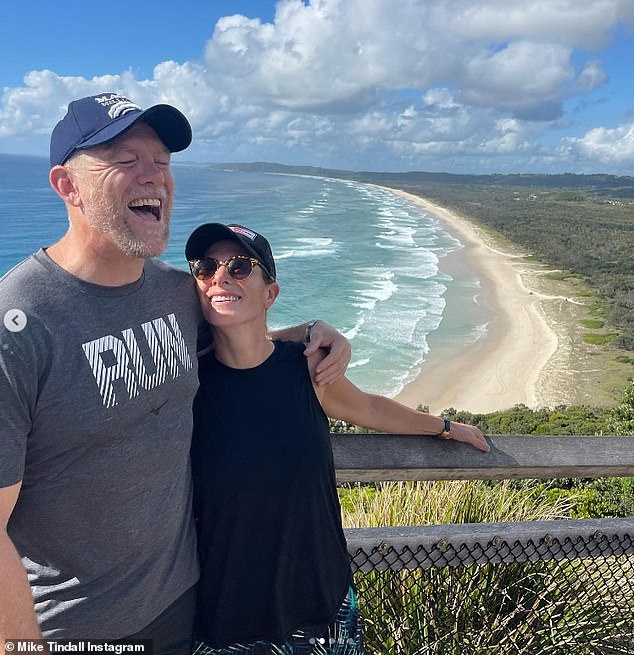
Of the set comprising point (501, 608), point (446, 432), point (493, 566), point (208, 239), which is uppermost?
point (208, 239)

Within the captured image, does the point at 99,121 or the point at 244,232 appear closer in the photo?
the point at 99,121

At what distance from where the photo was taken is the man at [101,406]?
1.48m

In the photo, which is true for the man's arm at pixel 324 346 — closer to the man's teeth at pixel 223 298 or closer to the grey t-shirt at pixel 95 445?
the man's teeth at pixel 223 298

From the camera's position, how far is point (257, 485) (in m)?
1.82

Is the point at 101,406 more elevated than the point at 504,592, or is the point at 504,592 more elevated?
the point at 101,406

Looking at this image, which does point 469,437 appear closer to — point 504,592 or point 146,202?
point 504,592

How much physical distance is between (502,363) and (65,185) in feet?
92.3

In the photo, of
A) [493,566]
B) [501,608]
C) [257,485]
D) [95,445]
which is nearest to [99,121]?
[95,445]

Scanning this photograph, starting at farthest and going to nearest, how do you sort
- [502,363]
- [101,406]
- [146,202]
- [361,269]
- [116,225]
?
[361,269], [502,363], [146,202], [116,225], [101,406]

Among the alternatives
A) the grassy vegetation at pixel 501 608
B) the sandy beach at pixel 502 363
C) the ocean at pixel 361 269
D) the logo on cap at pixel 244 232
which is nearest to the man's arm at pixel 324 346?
the logo on cap at pixel 244 232

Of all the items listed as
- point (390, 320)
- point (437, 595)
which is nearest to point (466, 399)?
point (390, 320)

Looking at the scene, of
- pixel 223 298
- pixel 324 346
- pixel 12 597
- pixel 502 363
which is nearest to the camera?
pixel 12 597

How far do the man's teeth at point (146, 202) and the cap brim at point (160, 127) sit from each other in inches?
6.6

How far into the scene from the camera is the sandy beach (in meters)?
24.3
